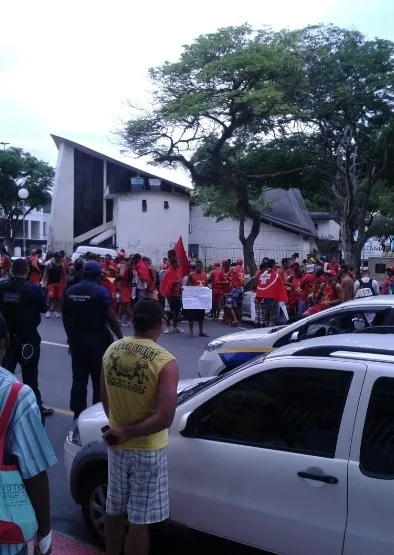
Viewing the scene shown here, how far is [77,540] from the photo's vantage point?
16.1 feet

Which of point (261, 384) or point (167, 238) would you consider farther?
point (167, 238)

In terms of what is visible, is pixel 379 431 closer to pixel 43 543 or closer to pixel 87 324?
pixel 43 543

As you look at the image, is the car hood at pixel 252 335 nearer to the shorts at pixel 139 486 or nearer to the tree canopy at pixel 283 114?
the shorts at pixel 139 486

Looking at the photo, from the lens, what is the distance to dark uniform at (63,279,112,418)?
6949mm

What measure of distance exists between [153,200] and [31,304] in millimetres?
37195

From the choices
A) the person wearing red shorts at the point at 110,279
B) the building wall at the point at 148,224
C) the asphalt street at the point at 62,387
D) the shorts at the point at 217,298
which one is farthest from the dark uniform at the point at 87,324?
the building wall at the point at 148,224

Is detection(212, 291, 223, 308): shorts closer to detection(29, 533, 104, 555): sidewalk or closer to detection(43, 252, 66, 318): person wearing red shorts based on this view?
detection(43, 252, 66, 318): person wearing red shorts

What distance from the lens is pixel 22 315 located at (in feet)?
23.9

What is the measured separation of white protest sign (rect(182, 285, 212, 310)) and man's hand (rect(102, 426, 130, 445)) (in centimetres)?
1171

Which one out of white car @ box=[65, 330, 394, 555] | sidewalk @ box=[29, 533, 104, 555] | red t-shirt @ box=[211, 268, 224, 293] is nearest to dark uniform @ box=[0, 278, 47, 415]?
sidewalk @ box=[29, 533, 104, 555]

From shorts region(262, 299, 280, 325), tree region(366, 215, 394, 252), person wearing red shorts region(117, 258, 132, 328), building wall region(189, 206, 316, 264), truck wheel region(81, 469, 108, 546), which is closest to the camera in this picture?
truck wheel region(81, 469, 108, 546)

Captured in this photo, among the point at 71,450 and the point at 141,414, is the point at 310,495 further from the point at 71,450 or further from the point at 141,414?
the point at 71,450

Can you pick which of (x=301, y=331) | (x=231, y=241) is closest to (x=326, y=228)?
(x=231, y=241)

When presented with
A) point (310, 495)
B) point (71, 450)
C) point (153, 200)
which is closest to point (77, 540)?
point (71, 450)
